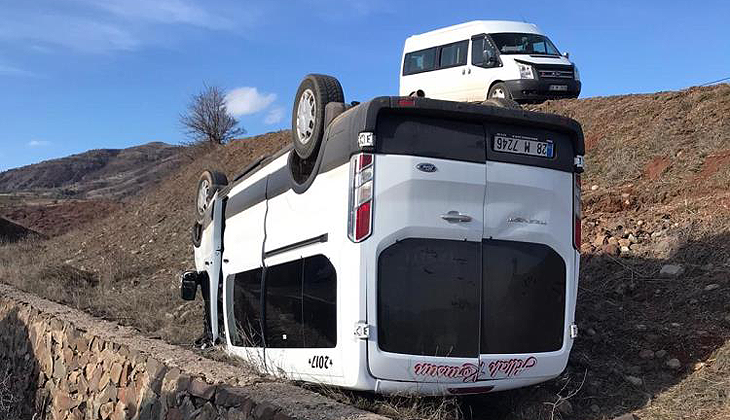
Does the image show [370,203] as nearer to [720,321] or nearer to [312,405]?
[312,405]

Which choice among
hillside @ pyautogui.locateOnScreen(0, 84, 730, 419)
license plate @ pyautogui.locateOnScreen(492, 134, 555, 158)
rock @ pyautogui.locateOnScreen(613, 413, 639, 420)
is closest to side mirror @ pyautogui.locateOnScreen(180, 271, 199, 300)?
hillside @ pyautogui.locateOnScreen(0, 84, 730, 419)

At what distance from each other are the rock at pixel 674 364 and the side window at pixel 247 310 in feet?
11.9

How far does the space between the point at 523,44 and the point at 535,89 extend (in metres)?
1.68

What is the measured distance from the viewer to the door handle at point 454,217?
4574mm

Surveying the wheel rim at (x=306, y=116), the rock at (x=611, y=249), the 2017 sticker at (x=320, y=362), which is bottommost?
the 2017 sticker at (x=320, y=362)

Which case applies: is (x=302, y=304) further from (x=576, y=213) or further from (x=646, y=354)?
(x=646, y=354)

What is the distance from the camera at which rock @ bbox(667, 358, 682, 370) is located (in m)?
5.97

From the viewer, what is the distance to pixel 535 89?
613 inches

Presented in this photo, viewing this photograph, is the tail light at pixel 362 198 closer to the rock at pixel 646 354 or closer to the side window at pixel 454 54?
the rock at pixel 646 354

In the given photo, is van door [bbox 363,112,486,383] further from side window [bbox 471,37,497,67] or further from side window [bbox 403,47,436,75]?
side window [bbox 403,47,436,75]

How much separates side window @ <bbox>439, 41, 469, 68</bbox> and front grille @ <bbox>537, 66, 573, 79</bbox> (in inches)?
87.0

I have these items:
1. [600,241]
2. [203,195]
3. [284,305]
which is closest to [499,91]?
[600,241]

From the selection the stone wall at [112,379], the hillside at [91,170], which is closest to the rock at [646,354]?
the stone wall at [112,379]

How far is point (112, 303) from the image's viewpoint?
12695mm
